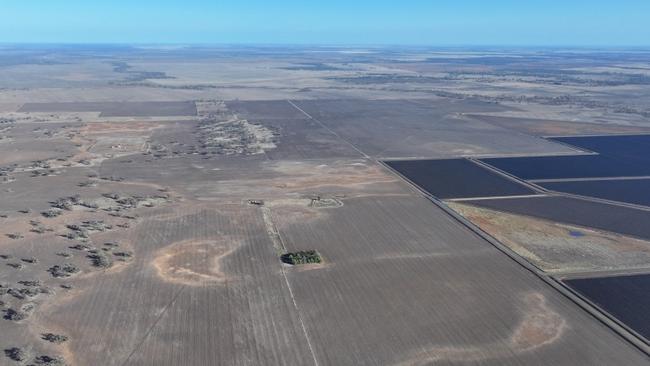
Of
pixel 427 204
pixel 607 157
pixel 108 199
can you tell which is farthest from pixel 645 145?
pixel 108 199

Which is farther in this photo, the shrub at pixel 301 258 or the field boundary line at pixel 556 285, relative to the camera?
the shrub at pixel 301 258

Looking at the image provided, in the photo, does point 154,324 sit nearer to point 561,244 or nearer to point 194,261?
point 194,261

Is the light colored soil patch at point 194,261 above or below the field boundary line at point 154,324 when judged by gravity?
above

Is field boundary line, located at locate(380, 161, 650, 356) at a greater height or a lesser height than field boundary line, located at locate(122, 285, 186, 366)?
greater

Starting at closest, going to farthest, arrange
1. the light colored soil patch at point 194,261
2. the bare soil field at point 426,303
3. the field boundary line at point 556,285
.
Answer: the bare soil field at point 426,303
the field boundary line at point 556,285
the light colored soil patch at point 194,261

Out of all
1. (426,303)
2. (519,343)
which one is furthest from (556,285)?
(426,303)

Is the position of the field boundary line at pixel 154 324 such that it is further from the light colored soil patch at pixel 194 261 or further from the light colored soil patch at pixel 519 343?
the light colored soil patch at pixel 519 343

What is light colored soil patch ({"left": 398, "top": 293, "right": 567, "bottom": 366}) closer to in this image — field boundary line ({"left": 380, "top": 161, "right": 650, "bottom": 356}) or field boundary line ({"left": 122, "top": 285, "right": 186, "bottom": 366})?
field boundary line ({"left": 380, "top": 161, "right": 650, "bottom": 356})

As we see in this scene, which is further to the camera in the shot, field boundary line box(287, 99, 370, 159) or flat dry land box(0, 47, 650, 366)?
field boundary line box(287, 99, 370, 159)

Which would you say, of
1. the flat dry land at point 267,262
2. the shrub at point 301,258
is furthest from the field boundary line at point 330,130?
the shrub at point 301,258

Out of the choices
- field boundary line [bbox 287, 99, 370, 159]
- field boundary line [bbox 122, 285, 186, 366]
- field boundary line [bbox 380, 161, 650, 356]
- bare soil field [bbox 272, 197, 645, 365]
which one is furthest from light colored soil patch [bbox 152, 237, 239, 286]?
field boundary line [bbox 287, 99, 370, 159]

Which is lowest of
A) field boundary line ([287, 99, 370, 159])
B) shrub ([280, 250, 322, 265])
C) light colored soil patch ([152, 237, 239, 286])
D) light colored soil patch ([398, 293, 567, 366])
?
light colored soil patch ([398, 293, 567, 366])

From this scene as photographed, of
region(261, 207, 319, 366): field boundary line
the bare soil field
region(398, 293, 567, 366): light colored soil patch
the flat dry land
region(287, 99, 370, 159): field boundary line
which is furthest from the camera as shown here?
region(287, 99, 370, 159): field boundary line
